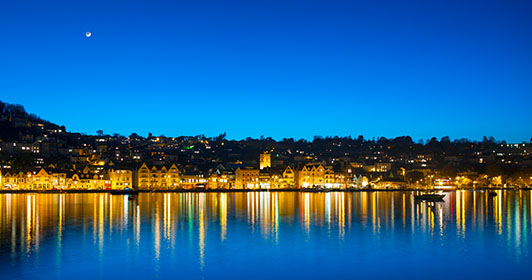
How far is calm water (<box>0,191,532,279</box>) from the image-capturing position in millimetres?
17422

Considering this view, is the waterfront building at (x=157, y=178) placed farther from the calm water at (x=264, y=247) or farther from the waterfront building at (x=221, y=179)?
the calm water at (x=264, y=247)

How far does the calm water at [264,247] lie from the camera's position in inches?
686

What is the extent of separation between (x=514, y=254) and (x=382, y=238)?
552 cm

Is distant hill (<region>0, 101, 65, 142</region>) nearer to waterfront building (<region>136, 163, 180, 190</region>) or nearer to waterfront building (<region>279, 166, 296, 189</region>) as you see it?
waterfront building (<region>136, 163, 180, 190</region>)

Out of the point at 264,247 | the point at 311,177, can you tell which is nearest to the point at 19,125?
the point at 311,177

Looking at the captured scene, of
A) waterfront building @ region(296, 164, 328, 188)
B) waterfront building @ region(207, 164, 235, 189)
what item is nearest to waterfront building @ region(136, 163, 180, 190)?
waterfront building @ region(207, 164, 235, 189)

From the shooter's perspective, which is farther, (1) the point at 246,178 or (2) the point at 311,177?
(1) the point at 246,178

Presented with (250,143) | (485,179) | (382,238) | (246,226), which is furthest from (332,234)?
(250,143)

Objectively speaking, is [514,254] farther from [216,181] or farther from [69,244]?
[216,181]

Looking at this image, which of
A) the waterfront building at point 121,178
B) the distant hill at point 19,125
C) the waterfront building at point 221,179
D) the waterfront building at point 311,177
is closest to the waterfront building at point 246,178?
the waterfront building at point 221,179

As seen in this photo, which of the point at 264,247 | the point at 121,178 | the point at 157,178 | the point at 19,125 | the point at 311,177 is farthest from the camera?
the point at 19,125

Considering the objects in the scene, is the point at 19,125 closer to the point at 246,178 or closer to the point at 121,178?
the point at 121,178

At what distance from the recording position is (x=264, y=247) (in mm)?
22062

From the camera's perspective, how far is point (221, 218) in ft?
110
